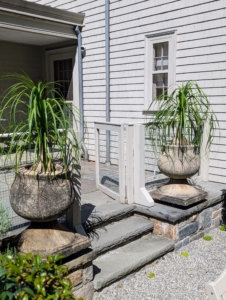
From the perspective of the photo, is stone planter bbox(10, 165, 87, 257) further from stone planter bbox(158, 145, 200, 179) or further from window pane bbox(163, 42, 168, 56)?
window pane bbox(163, 42, 168, 56)

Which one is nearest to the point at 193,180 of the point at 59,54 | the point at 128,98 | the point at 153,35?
the point at 128,98

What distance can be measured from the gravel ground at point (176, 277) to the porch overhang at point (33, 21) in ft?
13.7

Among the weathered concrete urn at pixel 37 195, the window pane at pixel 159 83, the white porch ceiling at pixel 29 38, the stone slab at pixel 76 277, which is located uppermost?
the white porch ceiling at pixel 29 38

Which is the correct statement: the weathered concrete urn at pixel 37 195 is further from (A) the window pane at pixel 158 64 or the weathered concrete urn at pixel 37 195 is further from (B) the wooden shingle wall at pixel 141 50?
(A) the window pane at pixel 158 64

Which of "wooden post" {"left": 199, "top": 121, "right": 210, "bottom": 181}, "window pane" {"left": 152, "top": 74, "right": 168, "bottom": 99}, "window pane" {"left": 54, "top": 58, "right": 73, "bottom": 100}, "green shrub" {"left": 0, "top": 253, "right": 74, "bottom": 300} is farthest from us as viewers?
"window pane" {"left": 54, "top": 58, "right": 73, "bottom": 100}

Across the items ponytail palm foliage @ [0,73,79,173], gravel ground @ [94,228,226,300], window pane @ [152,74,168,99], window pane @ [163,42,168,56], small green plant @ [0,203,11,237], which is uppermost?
window pane @ [163,42,168,56]

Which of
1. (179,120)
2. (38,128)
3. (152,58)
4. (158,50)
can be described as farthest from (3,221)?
(158,50)

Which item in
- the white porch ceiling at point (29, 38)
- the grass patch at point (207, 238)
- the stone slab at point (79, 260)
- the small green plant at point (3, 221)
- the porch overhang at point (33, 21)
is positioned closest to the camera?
the stone slab at point (79, 260)

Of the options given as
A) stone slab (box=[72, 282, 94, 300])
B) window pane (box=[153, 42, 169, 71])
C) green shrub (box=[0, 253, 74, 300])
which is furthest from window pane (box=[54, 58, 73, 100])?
green shrub (box=[0, 253, 74, 300])

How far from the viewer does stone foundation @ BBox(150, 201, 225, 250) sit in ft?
12.0

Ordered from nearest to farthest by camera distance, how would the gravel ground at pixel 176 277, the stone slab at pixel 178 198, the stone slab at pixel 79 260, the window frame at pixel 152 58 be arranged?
the stone slab at pixel 79 260
the gravel ground at pixel 176 277
the stone slab at pixel 178 198
the window frame at pixel 152 58

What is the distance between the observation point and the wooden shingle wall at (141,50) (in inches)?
196

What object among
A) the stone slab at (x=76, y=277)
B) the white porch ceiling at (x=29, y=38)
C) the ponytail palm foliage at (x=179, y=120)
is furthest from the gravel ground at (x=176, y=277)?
the white porch ceiling at (x=29, y=38)

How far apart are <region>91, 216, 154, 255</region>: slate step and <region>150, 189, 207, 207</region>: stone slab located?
32cm
